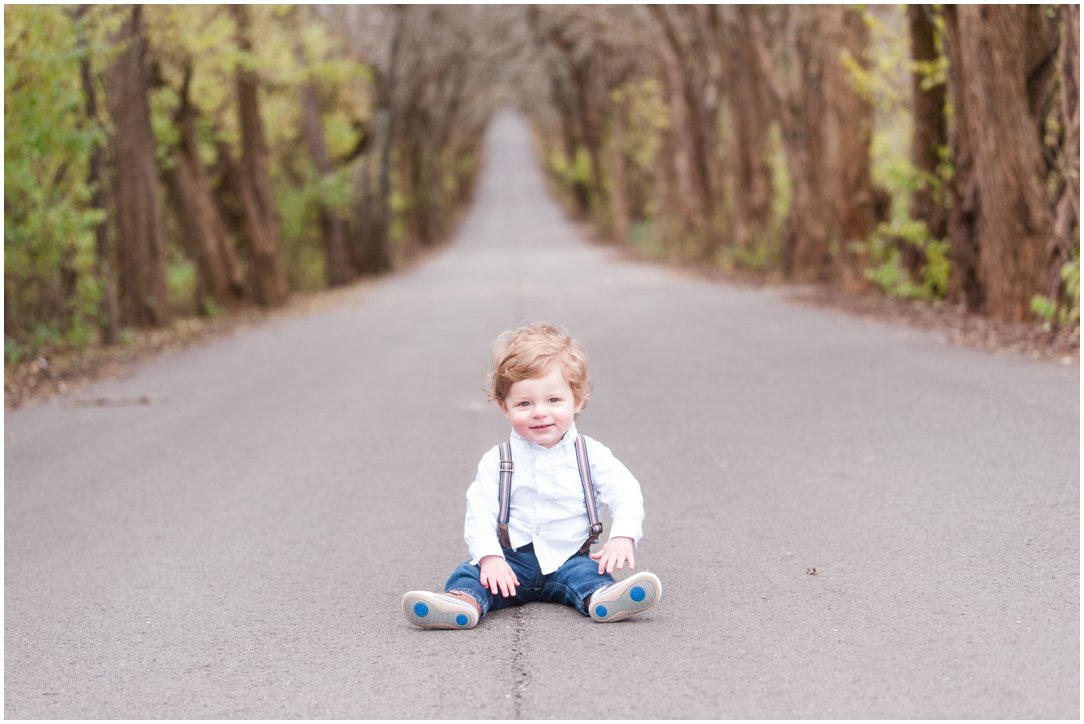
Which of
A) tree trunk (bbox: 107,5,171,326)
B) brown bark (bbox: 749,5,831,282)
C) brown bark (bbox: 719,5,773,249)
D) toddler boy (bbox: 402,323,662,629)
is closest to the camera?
toddler boy (bbox: 402,323,662,629)

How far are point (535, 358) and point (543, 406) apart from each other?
0.18 metres

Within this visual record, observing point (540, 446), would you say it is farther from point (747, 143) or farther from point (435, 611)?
point (747, 143)

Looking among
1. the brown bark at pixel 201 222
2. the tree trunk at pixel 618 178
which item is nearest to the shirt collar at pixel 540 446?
the brown bark at pixel 201 222

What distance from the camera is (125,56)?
1736 centimetres

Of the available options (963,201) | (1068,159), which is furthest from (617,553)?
(963,201)

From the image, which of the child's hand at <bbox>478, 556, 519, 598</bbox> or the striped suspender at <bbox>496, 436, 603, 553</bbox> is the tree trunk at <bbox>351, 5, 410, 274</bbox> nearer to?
the striped suspender at <bbox>496, 436, 603, 553</bbox>

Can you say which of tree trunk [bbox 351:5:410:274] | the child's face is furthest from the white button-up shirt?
tree trunk [bbox 351:5:410:274]

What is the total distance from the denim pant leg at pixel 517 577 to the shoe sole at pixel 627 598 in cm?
37

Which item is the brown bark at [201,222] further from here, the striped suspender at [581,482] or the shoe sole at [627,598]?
the shoe sole at [627,598]

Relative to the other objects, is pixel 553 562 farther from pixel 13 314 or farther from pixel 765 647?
pixel 13 314

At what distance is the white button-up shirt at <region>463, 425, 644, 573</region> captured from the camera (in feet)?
15.2

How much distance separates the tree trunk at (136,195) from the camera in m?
17.5

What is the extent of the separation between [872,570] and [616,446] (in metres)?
3.32

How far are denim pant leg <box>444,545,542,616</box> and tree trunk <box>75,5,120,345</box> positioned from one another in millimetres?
11522
